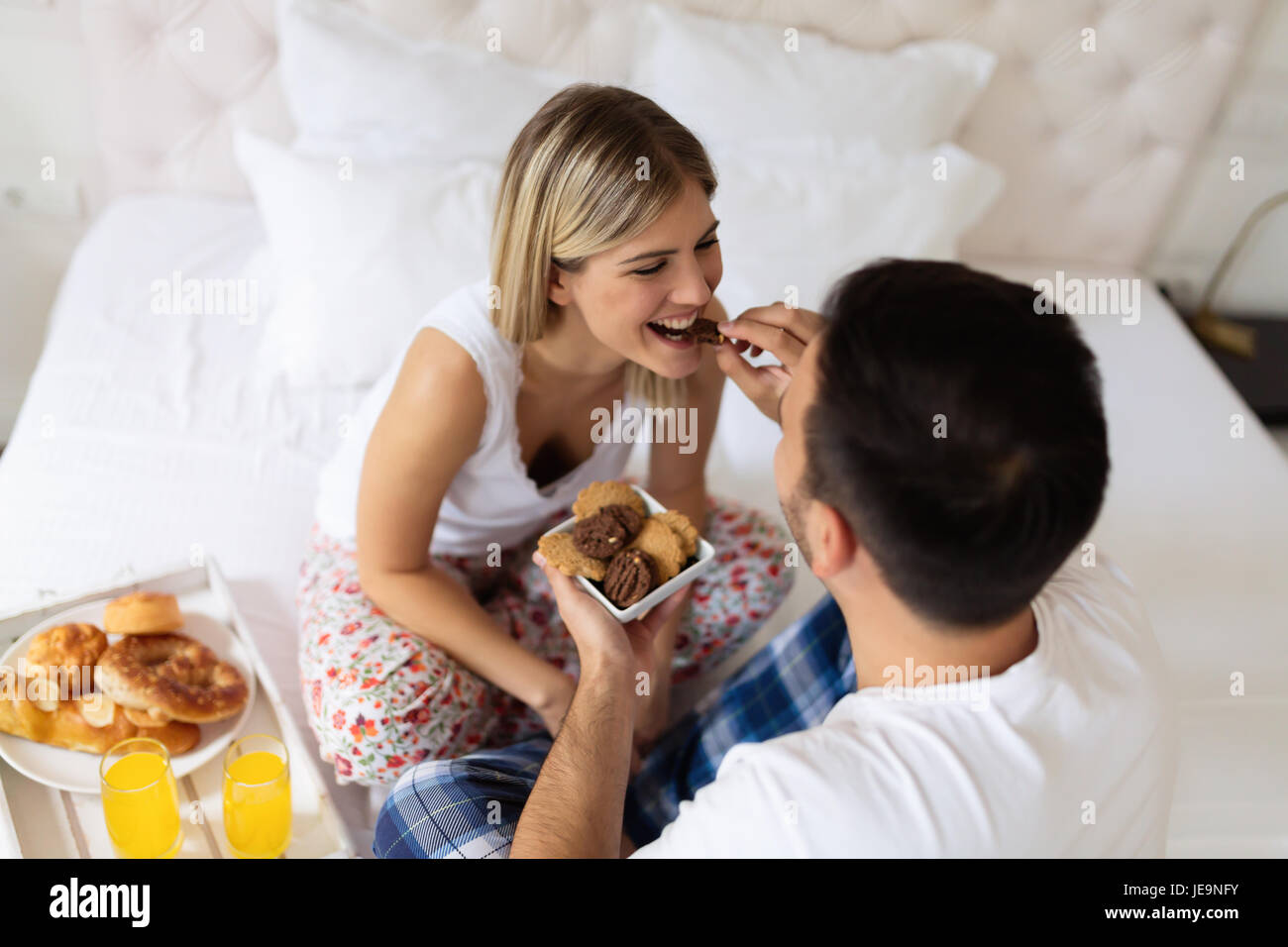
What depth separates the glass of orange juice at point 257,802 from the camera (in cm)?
104

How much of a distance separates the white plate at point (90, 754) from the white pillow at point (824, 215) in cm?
109

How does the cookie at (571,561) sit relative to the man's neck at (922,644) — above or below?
above

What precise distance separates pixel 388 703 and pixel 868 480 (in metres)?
0.70

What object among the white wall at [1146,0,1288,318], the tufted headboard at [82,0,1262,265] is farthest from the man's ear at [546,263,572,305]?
the white wall at [1146,0,1288,318]

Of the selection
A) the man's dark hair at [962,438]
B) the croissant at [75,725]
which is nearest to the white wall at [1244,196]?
the man's dark hair at [962,438]

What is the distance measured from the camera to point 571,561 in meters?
1.16

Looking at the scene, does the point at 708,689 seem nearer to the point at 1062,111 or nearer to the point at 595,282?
the point at 595,282

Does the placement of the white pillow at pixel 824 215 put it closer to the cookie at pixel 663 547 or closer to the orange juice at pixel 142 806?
the cookie at pixel 663 547

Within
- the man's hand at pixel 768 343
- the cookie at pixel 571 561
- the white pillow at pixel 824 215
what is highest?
the white pillow at pixel 824 215

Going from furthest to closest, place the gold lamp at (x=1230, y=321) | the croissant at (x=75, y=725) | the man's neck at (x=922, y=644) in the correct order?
the gold lamp at (x=1230, y=321) → the croissant at (x=75, y=725) → the man's neck at (x=922, y=644)

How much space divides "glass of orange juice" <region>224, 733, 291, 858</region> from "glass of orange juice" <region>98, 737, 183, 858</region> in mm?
58

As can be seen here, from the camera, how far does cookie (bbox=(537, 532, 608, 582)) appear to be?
115 cm

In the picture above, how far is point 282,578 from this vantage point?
1.51m
